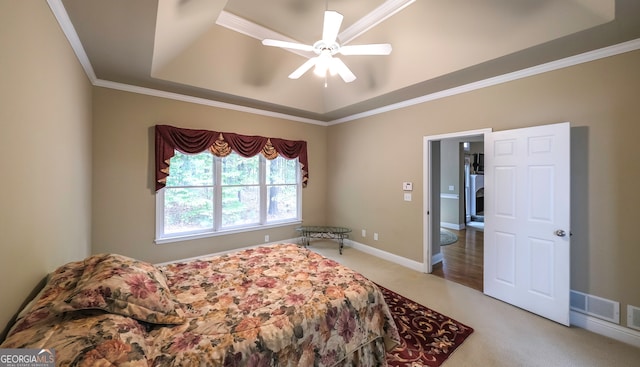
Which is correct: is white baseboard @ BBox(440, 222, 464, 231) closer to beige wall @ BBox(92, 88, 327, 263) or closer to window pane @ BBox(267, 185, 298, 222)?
window pane @ BBox(267, 185, 298, 222)

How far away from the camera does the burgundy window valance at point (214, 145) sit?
3.44m

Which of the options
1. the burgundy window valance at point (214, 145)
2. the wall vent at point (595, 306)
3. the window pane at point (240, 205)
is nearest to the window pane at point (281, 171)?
the burgundy window valance at point (214, 145)

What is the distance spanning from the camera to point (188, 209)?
385 cm

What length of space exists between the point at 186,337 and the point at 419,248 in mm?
3368

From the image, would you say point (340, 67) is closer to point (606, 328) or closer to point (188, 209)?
point (188, 209)

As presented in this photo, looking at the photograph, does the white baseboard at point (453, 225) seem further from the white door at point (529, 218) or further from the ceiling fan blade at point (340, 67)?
the ceiling fan blade at point (340, 67)

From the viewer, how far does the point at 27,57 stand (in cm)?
130

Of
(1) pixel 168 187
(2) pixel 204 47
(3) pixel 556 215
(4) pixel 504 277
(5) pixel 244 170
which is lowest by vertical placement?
(4) pixel 504 277

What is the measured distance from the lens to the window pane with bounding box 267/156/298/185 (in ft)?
15.5

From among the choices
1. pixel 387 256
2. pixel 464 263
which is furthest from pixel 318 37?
pixel 464 263

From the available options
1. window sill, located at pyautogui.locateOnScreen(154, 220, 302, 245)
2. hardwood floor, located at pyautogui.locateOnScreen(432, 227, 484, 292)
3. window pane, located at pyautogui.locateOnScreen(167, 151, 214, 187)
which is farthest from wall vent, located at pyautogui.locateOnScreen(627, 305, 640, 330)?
window pane, located at pyautogui.locateOnScreen(167, 151, 214, 187)

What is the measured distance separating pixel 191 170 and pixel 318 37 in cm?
282

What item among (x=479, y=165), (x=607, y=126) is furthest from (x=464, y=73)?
(x=479, y=165)

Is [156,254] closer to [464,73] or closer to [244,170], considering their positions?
[244,170]
